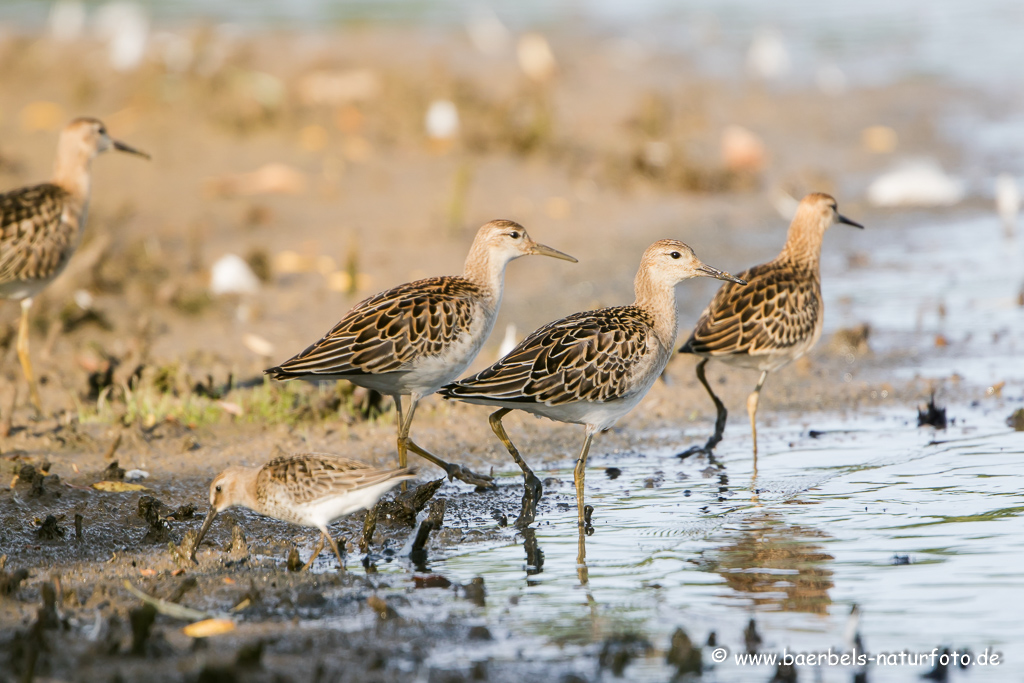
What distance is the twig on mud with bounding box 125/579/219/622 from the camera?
17.7ft

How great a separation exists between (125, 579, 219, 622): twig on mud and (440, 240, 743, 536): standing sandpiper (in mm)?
2065

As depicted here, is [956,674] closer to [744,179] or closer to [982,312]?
[982,312]

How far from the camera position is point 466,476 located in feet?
24.8

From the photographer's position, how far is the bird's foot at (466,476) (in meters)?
7.56

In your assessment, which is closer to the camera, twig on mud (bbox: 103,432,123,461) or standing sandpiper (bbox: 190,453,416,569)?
standing sandpiper (bbox: 190,453,416,569)

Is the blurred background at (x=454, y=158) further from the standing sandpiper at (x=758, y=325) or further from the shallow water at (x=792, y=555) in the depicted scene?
the shallow water at (x=792, y=555)

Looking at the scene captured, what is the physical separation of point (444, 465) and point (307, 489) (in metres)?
1.63

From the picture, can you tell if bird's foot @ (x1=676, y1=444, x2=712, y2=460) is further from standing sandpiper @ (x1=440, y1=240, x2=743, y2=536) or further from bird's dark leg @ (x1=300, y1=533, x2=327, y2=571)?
bird's dark leg @ (x1=300, y1=533, x2=327, y2=571)

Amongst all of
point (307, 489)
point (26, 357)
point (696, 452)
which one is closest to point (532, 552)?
point (307, 489)

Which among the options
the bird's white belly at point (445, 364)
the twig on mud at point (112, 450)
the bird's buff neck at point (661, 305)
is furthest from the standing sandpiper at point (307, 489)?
the bird's buff neck at point (661, 305)

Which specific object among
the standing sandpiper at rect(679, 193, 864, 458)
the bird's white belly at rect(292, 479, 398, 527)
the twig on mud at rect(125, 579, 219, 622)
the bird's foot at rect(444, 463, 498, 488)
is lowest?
the twig on mud at rect(125, 579, 219, 622)

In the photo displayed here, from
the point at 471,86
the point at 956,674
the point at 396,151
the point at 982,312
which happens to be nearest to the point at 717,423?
the point at 956,674

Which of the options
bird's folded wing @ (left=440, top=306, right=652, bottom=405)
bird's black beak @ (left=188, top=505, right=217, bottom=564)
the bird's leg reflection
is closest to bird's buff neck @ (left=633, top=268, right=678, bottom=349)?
bird's folded wing @ (left=440, top=306, right=652, bottom=405)

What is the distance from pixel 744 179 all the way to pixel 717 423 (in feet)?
27.5
